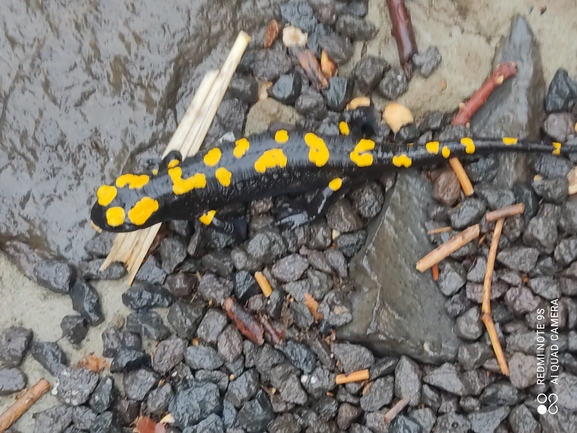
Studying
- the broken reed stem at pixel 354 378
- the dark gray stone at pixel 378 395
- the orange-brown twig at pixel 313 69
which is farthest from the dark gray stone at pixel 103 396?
the orange-brown twig at pixel 313 69

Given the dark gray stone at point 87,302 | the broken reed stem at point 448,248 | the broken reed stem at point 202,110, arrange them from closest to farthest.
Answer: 1. the broken reed stem at point 448,248
2. the dark gray stone at point 87,302
3. the broken reed stem at point 202,110

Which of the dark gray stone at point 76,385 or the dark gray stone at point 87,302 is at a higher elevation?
the dark gray stone at point 87,302

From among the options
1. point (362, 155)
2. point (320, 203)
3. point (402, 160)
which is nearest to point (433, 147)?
point (402, 160)

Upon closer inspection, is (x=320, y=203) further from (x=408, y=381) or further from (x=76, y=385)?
(x=76, y=385)

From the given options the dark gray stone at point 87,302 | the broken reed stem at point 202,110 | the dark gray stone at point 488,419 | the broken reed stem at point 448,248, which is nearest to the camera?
the dark gray stone at point 488,419

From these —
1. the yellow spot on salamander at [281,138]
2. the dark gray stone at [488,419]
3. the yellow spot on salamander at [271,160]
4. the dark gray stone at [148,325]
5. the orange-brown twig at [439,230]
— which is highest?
the yellow spot on salamander at [281,138]

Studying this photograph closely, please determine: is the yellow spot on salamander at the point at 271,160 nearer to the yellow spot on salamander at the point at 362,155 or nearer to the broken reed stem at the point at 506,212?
the yellow spot on salamander at the point at 362,155

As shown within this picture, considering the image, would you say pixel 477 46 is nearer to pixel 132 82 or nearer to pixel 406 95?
pixel 406 95
